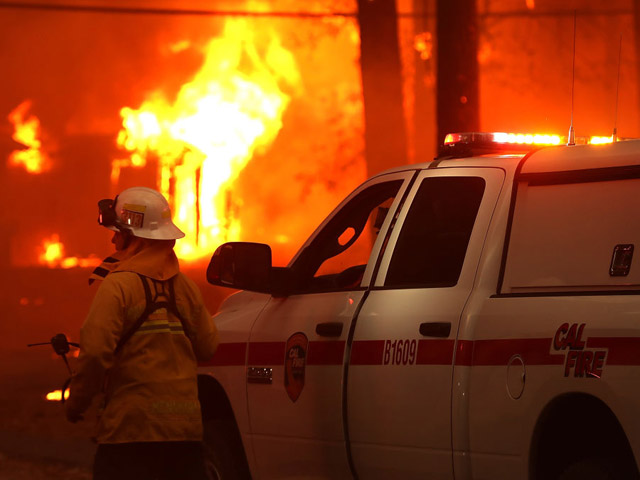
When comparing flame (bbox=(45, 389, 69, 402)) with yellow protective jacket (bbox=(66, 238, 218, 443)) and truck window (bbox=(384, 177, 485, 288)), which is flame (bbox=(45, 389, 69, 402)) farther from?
yellow protective jacket (bbox=(66, 238, 218, 443))

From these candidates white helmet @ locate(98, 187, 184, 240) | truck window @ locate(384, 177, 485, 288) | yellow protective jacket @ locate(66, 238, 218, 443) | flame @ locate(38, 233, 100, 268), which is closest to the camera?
yellow protective jacket @ locate(66, 238, 218, 443)

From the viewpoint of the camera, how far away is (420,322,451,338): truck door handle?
5.08m

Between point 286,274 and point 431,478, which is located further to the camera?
point 286,274

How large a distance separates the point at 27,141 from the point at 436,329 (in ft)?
42.8

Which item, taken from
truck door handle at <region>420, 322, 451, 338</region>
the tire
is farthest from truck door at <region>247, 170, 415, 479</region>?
truck door handle at <region>420, 322, 451, 338</region>

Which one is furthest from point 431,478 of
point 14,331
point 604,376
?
point 14,331

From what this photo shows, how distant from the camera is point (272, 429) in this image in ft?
20.0

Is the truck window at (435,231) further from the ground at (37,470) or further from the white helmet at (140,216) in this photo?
the ground at (37,470)

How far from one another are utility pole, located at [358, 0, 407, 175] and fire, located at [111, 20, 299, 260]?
54.4 inches

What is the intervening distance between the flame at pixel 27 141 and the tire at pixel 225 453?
1148 cm

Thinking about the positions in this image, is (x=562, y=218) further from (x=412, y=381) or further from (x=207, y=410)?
(x=207, y=410)

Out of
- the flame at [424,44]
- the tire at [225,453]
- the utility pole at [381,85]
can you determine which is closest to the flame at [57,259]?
the utility pole at [381,85]

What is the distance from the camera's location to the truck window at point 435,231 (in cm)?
555

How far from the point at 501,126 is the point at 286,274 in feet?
37.9
